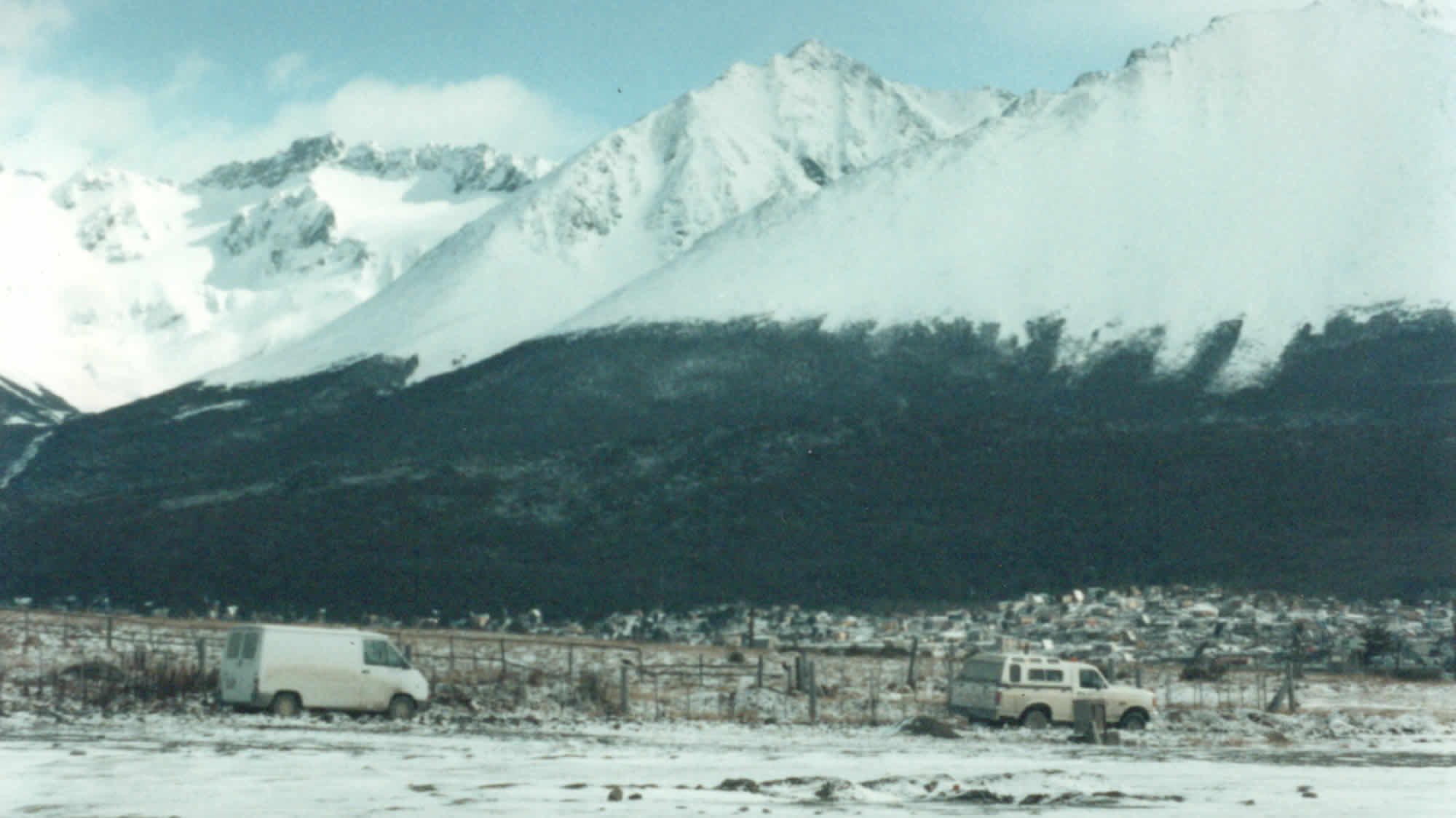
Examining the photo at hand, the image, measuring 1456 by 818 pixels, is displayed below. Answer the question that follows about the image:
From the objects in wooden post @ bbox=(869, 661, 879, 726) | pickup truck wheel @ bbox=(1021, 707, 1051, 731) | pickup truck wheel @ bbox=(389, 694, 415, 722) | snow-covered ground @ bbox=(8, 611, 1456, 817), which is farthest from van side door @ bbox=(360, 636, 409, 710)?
pickup truck wheel @ bbox=(1021, 707, 1051, 731)

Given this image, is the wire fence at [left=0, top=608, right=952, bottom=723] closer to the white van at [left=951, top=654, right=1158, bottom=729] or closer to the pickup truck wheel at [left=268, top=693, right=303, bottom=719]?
Answer: the white van at [left=951, top=654, right=1158, bottom=729]

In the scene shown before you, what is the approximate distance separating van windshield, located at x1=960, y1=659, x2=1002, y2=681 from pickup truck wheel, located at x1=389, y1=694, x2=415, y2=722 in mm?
14590

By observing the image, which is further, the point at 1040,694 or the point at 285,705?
the point at 1040,694

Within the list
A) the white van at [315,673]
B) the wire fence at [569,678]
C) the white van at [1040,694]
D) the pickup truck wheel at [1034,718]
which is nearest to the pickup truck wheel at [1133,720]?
the white van at [1040,694]

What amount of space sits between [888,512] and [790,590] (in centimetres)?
2507

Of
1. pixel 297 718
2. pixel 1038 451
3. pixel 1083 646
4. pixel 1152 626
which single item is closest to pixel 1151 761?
pixel 297 718

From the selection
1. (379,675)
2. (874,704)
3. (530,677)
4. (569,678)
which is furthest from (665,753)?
(530,677)

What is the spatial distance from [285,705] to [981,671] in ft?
58.7

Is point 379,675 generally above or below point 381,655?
below

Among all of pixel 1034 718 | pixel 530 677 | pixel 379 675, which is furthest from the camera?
pixel 530 677

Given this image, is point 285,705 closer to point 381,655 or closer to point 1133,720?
point 381,655

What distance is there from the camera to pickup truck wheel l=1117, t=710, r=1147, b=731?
174 ft

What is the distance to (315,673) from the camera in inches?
1959

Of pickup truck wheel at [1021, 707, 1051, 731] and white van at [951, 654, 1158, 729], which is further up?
white van at [951, 654, 1158, 729]
